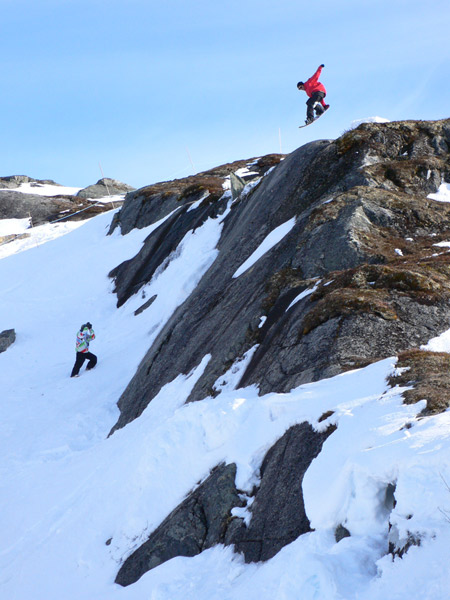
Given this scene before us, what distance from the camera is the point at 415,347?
10.6m

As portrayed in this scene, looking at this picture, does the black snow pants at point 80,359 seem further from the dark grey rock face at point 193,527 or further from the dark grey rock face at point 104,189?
the dark grey rock face at point 104,189

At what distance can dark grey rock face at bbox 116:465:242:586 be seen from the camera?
8.63 metres

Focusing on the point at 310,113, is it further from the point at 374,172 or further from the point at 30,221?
the point at 30,221

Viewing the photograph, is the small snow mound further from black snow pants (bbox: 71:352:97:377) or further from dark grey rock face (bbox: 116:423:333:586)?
dark grey rock face (bbox: 116:423:333:586)

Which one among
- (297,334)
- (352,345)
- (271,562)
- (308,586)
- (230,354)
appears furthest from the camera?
(230,354)

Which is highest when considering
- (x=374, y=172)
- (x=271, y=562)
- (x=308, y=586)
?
(x=374, y=172)

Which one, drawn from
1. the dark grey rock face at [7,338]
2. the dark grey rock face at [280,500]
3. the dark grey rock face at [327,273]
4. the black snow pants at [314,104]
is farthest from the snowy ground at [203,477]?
the black snow pants at [314,104]

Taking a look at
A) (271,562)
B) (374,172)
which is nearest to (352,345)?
(271,562)

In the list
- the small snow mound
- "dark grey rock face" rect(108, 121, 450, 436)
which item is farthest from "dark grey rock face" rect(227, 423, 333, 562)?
the small snow mound

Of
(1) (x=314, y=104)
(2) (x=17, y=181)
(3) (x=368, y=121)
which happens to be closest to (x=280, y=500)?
(1) (x=314, y=104)

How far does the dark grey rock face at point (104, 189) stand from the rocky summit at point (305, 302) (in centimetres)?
6118

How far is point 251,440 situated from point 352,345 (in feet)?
8.64

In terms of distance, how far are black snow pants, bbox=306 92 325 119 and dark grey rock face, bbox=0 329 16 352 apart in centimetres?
1927

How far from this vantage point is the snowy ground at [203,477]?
538 cm
